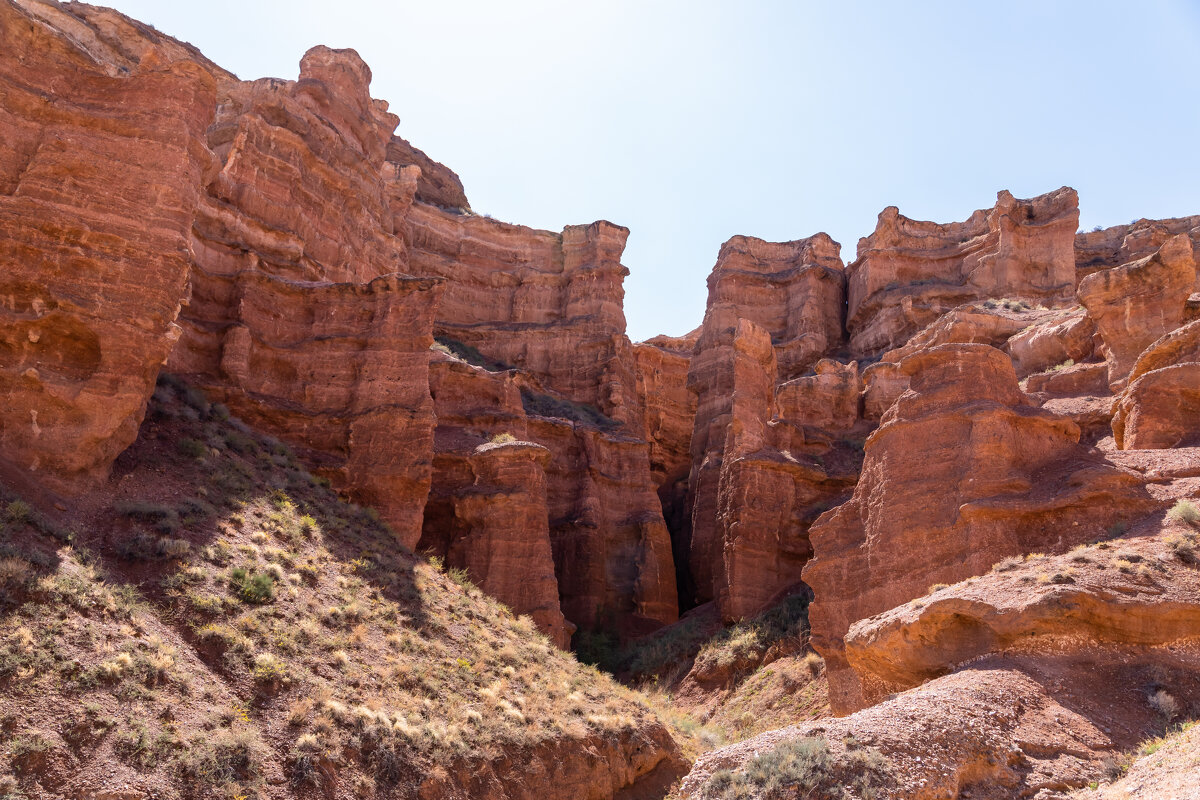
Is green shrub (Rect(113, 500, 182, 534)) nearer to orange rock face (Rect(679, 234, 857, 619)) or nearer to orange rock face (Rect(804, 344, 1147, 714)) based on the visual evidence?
orange rock face (Rect(804, 344, 1147, 714))

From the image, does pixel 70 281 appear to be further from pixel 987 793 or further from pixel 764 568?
pixel 764 568

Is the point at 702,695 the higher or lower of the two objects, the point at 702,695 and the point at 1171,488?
the lower

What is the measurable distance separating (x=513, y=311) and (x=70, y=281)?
4264 centimetres

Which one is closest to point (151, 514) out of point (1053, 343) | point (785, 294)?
point (1053, 343)

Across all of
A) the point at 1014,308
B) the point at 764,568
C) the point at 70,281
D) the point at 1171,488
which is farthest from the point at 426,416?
the point at 1014,308

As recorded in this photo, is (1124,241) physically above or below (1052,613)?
above

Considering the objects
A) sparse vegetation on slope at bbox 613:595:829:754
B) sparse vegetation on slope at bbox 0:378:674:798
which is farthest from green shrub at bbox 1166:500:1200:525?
sparse vegetation on slope at bbox 613:595:829:754

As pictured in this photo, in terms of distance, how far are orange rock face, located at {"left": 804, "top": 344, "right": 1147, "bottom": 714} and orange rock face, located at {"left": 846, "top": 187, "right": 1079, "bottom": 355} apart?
35404mm

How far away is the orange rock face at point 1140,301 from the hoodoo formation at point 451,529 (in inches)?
5.1

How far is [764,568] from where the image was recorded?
3669 cm

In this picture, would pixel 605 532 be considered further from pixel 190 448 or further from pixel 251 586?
pixel 251 586

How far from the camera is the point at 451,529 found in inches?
1367

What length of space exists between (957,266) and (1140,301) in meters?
35.2

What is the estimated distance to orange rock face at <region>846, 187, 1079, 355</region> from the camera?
58.4 meters
